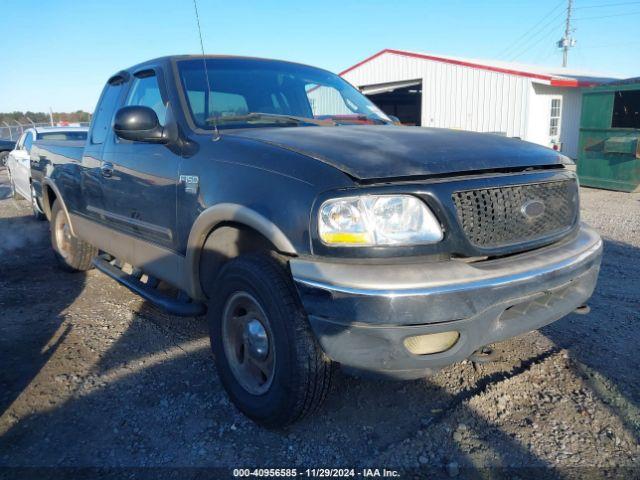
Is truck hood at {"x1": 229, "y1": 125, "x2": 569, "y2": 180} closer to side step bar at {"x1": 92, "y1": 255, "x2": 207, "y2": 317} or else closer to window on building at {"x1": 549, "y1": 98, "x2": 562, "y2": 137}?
side step bar at {"x1": 92, "y1": 255, "x2": 207, "y2": 317}

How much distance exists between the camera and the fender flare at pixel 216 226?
2301mm

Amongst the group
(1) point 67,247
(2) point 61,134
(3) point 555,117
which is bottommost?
(3) point 555,117

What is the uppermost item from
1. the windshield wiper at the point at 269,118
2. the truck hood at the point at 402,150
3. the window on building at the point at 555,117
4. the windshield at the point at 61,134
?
the windshield wiper at the point at 269,118

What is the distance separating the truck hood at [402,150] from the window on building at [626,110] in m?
10.7

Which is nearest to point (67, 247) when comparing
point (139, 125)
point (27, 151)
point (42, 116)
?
point (139, 125)

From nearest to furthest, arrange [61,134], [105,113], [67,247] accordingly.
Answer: [105,113], [67,247], [61,134]

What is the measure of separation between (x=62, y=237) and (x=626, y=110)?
12461 millimetres

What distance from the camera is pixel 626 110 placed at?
12000 mm

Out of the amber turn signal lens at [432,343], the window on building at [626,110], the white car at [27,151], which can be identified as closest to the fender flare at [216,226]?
the amber turn signal lens at [432,343]

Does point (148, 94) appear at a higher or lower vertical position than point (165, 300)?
higher

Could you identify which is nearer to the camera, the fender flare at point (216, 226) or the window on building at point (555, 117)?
the fender flare at point (216, 226)

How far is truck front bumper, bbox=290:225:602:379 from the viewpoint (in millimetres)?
2051

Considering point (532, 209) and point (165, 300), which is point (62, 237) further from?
point (532, 209)

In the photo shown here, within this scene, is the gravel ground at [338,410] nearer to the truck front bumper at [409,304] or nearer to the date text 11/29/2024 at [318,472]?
the date text 11/29/2024 at [318,472]
